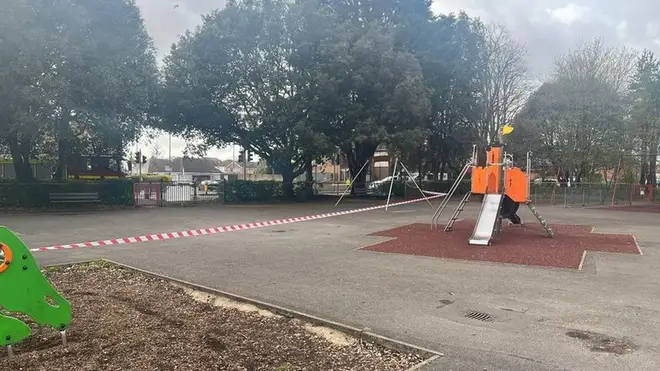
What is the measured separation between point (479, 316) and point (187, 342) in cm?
334

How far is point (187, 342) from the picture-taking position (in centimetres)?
478

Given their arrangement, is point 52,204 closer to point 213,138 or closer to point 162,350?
point 213,138

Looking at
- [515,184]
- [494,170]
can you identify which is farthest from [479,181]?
[515,184]

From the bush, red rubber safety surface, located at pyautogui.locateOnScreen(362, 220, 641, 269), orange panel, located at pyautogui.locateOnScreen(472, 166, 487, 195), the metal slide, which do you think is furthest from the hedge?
the metal slide

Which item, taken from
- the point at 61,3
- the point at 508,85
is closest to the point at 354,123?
the point at 61,3

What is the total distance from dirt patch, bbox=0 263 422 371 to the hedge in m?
17.7

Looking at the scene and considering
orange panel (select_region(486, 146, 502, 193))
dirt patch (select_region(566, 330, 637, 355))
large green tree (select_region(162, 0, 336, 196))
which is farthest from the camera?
large green tree (select_region(162, 0, 336, 196))

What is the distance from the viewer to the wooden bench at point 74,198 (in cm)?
2203

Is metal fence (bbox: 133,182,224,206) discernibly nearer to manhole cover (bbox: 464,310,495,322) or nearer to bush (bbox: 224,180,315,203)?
bush (bbox: 224,180,315,203)

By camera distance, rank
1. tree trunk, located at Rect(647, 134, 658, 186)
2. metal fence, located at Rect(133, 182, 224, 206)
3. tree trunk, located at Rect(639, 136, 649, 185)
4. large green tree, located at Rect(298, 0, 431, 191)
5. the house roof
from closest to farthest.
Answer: metal fence, located at Rect(133, 182, 224, 206)
large green tree, located at Rect(298, 0, 431, 191)
tree trunk, located at Rect(647, 134, 658, 186)
tree trunk, located at Rect(639, 136, 649, 185)
the house roof

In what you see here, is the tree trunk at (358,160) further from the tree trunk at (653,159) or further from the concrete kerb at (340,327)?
the concrete kerb at (340,327)

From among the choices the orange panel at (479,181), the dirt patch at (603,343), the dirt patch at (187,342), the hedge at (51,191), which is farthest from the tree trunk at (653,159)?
the dirt patch at (187,342)

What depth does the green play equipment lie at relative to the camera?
4227mm

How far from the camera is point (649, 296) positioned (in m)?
7.05
